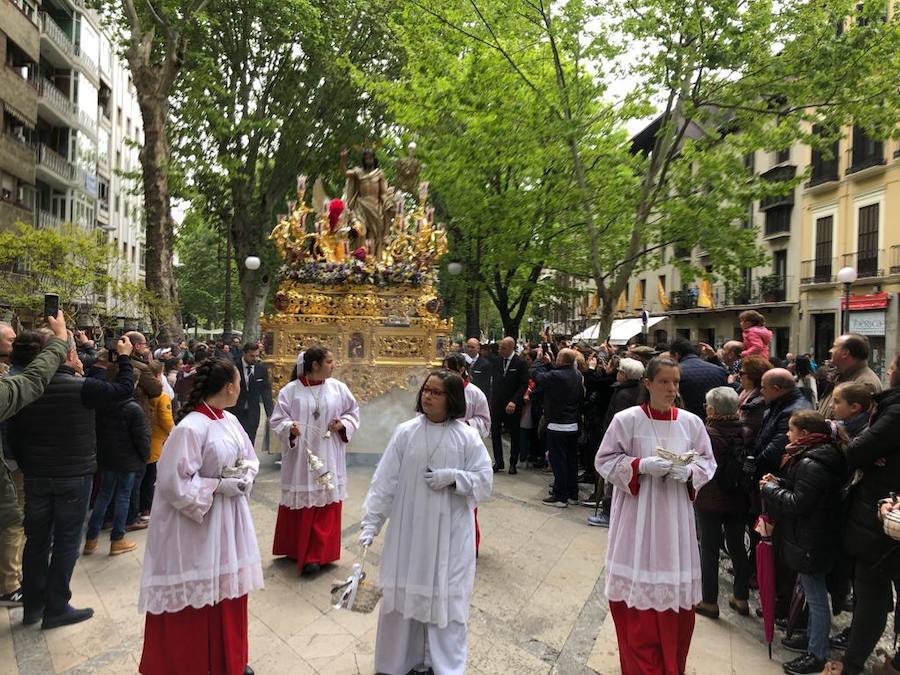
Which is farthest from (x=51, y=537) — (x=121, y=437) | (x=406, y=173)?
(x=406, y=173)

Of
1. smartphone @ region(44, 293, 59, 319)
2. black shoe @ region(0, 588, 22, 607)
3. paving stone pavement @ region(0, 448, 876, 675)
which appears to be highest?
smartphone @ region(44, 293, 59, 319)

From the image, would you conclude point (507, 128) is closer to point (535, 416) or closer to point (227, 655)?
point (535, 416)

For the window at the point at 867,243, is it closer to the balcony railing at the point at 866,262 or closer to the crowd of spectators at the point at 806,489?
the balcony railing at the point at 866,262

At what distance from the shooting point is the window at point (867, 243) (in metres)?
23.1

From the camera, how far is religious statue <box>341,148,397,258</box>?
430 inches

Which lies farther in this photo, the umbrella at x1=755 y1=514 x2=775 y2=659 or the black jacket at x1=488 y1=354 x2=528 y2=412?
the black jacket at x1=488 y1=354 x2=528 y2=412

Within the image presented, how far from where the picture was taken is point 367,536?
3.59 metres

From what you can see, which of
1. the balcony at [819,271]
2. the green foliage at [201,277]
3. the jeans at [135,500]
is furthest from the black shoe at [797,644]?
the green foliage at [201,277]

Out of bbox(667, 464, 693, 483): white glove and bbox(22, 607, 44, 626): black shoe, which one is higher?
bbox(667, 464, 693, 483): white glove

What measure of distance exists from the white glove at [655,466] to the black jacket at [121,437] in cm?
435

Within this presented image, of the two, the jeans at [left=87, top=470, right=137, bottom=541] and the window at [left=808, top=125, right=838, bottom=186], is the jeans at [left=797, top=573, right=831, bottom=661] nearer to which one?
the jeans at [left=87, top=470, right=137, bottom=541]

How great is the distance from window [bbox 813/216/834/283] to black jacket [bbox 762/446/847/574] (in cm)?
2492

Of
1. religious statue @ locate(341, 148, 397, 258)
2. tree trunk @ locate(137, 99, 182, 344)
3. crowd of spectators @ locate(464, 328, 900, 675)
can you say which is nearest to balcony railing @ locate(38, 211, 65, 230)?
tree trunk @ locate(137, 99, 182, 344)

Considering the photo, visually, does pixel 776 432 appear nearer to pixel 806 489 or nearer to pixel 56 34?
pixel 806 489
